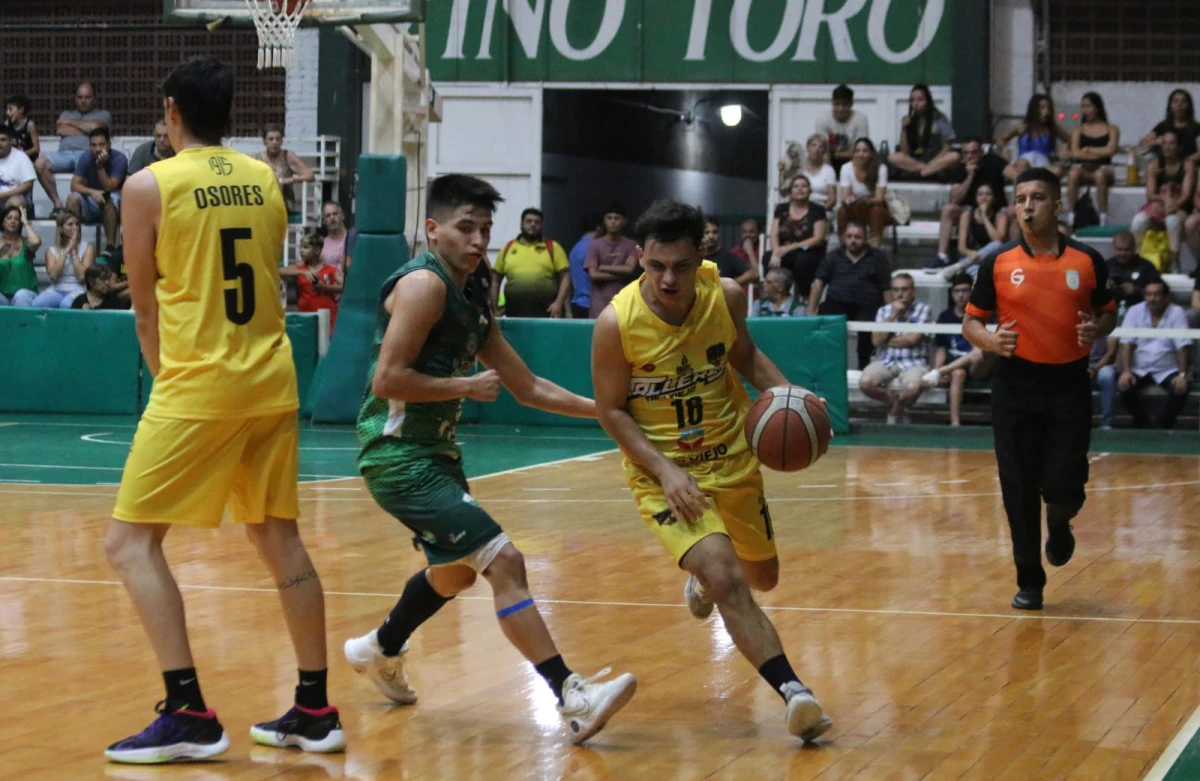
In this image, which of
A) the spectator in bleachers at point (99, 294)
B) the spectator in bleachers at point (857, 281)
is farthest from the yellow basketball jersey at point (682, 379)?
the spectator in bleachers at point (99, 294)

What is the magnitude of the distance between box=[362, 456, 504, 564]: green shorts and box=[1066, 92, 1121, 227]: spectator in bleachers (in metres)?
15.0

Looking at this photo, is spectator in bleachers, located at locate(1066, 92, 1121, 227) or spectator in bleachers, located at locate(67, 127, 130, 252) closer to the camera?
spectator in bleachers, located at locate(1066, 92, 1121, 227)

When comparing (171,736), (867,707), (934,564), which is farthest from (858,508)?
(171,736)

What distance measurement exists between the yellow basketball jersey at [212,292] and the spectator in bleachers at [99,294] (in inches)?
538

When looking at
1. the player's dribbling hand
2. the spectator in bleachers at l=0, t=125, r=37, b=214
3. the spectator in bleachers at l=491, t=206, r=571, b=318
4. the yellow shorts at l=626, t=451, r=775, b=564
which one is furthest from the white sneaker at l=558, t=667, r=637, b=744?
the spectator in bleachers at l=0, t=125, r=37, b=214

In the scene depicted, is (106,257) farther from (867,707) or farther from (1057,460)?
(867,707)

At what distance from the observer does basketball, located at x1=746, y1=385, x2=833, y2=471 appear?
5.71 m

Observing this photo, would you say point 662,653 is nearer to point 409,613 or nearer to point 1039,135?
point 409,613

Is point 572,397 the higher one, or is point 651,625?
point 572,397

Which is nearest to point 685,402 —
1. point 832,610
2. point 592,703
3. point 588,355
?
Result: point 592,703

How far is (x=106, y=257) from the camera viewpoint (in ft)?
64.1

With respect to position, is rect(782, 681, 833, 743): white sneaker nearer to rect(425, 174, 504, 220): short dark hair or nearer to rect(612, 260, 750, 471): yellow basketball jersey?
rect(612, 260, 750, 471): yellow basketball jersey

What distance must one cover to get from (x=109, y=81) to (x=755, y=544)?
19.7 metres

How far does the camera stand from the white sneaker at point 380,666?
5.74 m
